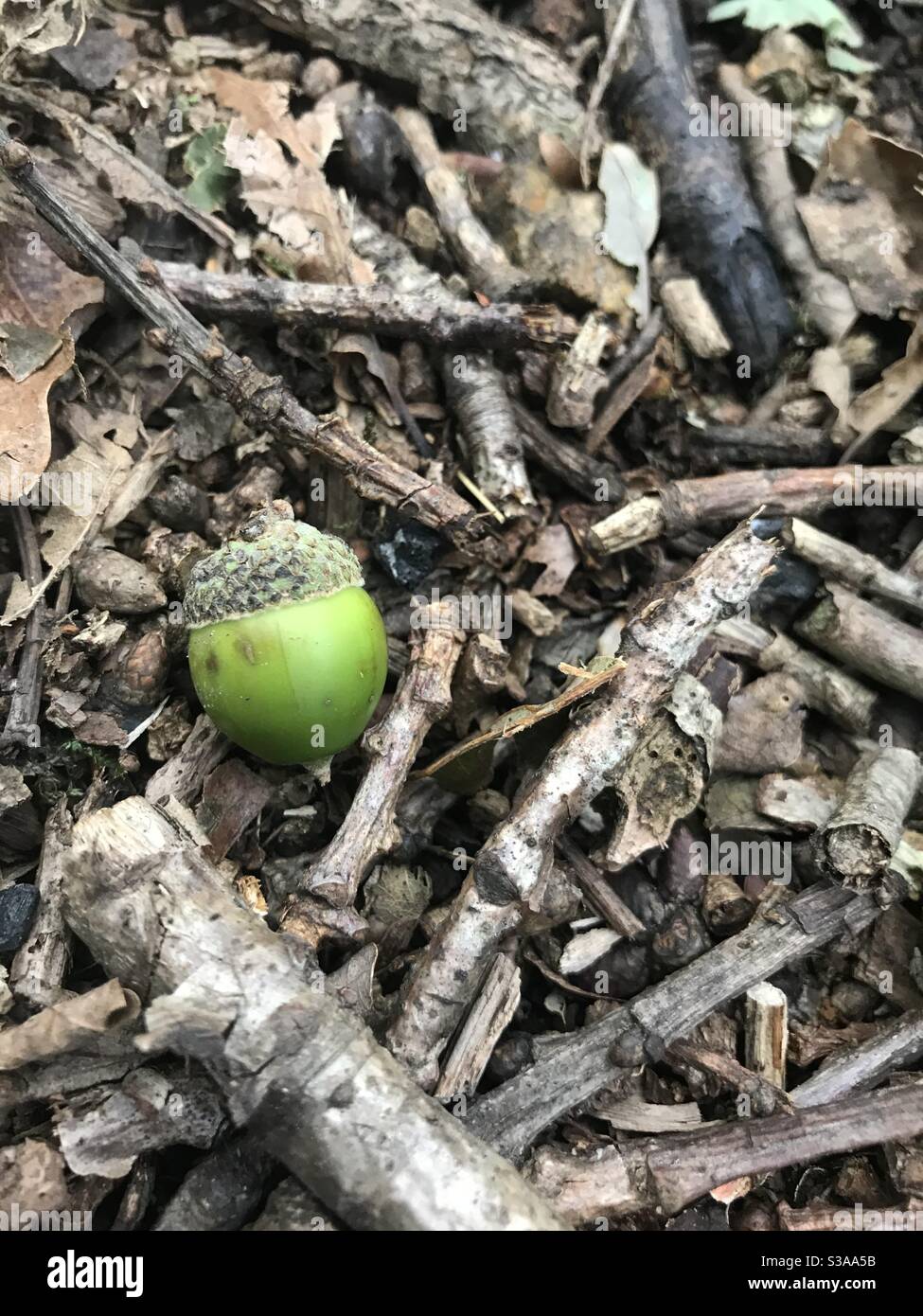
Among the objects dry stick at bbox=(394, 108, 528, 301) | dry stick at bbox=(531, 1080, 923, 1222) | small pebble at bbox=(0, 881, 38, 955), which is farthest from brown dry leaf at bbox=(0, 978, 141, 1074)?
dry stick at bbox=(394, 108, 528, 301)

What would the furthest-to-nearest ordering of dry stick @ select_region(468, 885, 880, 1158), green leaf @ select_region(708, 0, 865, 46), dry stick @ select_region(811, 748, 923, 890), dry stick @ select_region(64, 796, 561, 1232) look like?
green leaf @ select_region(708, 0, 865, 46) → dry stick @ select_region(811, 748, 923, 890) → dry stick @ select_region(468, 885, 880, 1158) → dry stick @ select_region(64, 796, 561, 1232)

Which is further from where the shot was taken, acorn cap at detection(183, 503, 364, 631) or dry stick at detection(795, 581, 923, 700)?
dry stick at detection(795, 581, 923, 700)

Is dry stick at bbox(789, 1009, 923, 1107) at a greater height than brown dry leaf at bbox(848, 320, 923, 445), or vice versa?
brown dry leaf at bbox(848, 320, 923, 445)

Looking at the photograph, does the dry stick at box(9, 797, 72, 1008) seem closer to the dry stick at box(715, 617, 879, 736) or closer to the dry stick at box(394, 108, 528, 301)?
the dry stick at box(715, 617, 879, 736)

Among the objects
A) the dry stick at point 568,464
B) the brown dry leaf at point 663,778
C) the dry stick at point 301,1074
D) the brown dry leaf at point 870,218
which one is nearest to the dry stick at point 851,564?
the dry stick at point 568,464

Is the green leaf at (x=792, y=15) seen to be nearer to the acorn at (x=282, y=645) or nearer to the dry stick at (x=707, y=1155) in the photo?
the acorn at (x=282, y=645)

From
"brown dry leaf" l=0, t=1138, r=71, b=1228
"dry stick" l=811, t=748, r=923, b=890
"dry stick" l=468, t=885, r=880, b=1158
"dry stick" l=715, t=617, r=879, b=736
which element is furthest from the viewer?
"dry stick" l=715, t=617, r=879, b=736
